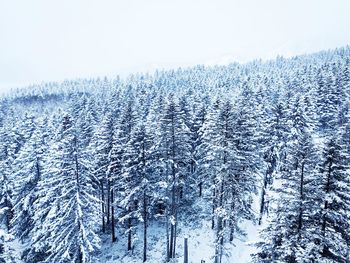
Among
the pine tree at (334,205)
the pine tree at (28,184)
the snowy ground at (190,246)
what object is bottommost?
the snowy ground at (190,246)

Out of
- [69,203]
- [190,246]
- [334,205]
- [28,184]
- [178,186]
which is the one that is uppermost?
[334,205]

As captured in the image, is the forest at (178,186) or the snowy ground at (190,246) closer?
the forest at (178,186)

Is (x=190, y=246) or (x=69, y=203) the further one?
(x=190, y=246)

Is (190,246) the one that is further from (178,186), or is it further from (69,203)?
(69,203)

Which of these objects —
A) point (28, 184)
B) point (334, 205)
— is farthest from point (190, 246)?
point (334, 205)

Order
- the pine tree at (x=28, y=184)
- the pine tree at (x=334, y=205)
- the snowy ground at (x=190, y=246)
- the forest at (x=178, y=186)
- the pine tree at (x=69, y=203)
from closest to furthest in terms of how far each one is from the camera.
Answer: the pine tree at (x=334, y=205), the forest at (x=178, y=186), the pine tree at (x=69, y=203), the snowy ground at (x=190, y=246), the pine tree at (x=28, y=184)

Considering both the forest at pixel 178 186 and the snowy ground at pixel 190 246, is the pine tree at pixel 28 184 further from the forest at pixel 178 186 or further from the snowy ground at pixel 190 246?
the snowy ground at pixel 190 246

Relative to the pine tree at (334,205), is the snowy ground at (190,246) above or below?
below

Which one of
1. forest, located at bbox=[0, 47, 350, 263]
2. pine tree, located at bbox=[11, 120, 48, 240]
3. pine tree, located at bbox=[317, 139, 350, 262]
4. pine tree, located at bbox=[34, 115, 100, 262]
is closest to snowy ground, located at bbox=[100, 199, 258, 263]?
forest, located at bbox=[0, 47, 350, 263]

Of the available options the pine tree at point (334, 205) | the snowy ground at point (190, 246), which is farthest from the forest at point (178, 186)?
the snowy ground at point (190, 246)

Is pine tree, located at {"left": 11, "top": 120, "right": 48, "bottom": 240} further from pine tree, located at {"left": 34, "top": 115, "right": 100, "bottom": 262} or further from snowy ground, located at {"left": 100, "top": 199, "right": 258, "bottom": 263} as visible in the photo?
snowy ground, located at {"left": 100, "top": 199, "right": 258, "bottom": 263}

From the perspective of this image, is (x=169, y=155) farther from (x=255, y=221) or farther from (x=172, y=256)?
(x=255, y=221)

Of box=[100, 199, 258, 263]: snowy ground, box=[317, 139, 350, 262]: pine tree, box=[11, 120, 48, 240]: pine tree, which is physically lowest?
box=[100, 199, 258, 263]: snowy ground

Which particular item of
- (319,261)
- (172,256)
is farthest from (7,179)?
(319,261)
